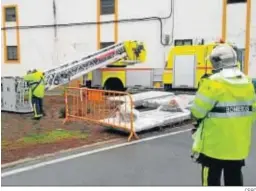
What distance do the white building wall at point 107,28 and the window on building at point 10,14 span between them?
536mm

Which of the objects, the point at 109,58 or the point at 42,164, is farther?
the point at 109,58

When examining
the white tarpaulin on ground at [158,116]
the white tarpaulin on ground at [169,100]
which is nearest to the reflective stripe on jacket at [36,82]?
the white tarpaulin on ground at [158,116]

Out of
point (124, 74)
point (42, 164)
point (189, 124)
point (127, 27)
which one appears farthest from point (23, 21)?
point (42, 164)

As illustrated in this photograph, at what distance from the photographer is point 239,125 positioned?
12.6 feet

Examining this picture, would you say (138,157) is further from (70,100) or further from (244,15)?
(244,15)

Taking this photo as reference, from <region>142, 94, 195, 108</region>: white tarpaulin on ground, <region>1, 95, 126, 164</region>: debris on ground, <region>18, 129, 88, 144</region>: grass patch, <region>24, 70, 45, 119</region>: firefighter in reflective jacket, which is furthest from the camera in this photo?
<region>24, 70, 45, 119</region>: firefighter in reflective jacket

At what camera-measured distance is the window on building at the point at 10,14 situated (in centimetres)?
2773

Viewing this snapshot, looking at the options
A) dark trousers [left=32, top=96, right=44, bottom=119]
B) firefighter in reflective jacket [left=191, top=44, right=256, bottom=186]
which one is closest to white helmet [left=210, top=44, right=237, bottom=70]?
firefighter in reflective jacket [left=191, top=44, right=256, bottom=186]

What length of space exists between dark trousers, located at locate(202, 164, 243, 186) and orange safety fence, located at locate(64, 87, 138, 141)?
4461mm

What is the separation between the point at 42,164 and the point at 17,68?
22133mm

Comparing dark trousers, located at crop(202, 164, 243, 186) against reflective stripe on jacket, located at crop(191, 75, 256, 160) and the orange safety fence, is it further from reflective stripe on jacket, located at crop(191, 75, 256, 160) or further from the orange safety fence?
the orange safety fence

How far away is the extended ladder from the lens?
42.3 ft

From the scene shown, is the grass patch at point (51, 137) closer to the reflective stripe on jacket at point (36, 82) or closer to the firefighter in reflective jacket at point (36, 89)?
the firefighter in reflective jacket at point (36, 89)

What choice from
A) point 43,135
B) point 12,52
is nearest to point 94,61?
point 43,135
